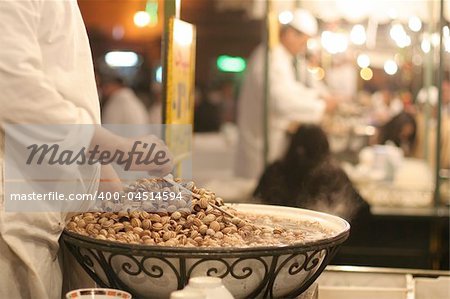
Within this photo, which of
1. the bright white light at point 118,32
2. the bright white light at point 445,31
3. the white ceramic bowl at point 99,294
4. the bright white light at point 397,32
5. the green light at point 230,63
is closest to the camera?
the white ceramic bowl at point 99,294

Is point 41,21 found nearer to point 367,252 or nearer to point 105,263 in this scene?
point 105,263

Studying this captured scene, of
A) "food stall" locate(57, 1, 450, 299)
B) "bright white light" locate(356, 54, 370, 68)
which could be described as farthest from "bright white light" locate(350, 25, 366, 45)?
"food stall" locate(57, 1, 450, 299)

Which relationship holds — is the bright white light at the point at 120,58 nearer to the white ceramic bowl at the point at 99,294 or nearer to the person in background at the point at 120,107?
the person in background at the point at 120,107

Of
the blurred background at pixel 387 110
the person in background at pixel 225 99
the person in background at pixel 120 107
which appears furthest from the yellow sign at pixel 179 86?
the person in background at pixel 120 107

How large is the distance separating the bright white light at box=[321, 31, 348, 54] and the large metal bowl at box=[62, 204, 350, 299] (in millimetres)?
3728

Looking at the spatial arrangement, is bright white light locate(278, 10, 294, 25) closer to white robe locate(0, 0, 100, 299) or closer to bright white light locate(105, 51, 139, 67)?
white robe locate(0, 0, 100, 299)

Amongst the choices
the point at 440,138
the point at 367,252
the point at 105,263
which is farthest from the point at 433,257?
the point at 105,263

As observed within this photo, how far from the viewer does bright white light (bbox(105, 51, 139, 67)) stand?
11475 mm

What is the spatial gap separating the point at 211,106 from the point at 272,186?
4.65 metres

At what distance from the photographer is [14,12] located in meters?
1.91

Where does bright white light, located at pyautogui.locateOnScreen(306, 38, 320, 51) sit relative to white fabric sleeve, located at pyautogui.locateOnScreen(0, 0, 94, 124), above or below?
above

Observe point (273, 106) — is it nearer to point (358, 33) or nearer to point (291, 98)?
point (291, 98)

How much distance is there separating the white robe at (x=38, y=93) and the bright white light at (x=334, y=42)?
12.0ft

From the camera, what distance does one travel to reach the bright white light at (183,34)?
282cm
